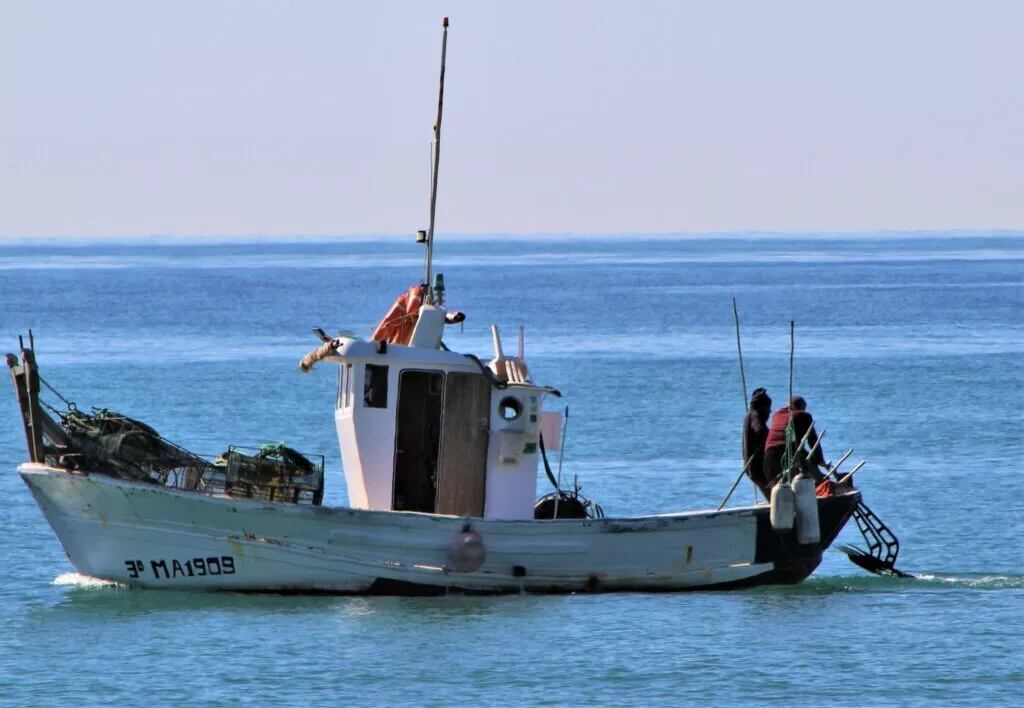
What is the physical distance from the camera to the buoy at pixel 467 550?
19547 millimetres

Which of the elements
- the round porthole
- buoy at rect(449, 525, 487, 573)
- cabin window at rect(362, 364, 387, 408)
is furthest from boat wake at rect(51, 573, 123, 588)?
the round porthole

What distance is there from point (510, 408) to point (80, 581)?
4.72 metres

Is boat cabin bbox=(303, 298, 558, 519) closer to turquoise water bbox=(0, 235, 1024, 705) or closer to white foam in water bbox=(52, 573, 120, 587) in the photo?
turquoise water bbox=(0, 235, 1024, 705)

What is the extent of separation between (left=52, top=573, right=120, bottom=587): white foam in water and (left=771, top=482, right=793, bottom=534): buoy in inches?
257

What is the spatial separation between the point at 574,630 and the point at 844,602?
3348 millimetres

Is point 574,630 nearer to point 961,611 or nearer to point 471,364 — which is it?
point 471,364

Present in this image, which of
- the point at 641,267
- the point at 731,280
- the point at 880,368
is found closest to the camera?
the point at 880,368

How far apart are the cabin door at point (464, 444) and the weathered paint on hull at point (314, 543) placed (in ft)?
2.42

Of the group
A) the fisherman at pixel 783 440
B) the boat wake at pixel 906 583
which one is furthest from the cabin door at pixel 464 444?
the boat wake at pixel 906 583

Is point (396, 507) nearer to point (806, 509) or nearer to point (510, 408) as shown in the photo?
point (510, 408)

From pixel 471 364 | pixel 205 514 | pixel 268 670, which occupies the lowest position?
pixel 268 670

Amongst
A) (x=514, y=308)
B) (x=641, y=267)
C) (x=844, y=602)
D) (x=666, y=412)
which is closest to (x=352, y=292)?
(x=514, y=308)

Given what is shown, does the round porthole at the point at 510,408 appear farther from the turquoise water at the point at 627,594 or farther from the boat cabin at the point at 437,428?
the turquoise water at the point at 627,594

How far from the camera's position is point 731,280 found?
136 m
